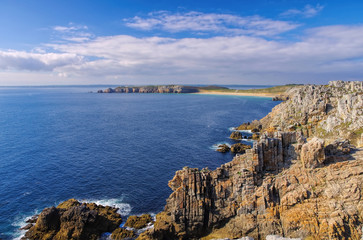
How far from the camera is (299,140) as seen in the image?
40375 mm

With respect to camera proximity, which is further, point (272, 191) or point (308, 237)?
point (272, 191)

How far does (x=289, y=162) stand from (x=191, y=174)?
1676 cm

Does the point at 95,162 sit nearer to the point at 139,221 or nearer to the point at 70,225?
the point at 70,225

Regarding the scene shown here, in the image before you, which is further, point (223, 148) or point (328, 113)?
point (223, 148)

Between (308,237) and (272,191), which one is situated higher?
(272,191)

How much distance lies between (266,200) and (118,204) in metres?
31.5

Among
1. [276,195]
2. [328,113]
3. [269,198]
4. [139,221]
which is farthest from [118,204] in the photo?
[328,113]

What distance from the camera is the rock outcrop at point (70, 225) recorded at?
134ft

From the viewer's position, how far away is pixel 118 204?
52.0 m

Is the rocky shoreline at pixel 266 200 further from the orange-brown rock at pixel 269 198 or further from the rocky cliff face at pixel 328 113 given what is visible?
the rocky cliff face at pixel 328 113

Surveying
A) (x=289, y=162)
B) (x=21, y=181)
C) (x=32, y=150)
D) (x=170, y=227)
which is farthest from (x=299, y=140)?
(x=32, y=150)

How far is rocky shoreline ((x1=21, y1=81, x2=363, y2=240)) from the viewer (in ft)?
110

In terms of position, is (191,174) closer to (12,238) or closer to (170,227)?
(170,227)

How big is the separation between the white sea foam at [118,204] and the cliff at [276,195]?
1087 cm
